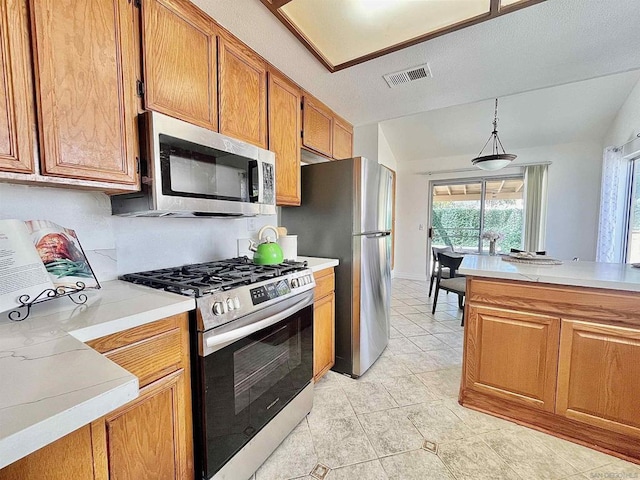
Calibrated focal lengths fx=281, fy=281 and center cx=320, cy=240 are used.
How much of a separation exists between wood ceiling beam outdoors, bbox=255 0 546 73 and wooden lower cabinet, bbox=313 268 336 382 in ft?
4.53

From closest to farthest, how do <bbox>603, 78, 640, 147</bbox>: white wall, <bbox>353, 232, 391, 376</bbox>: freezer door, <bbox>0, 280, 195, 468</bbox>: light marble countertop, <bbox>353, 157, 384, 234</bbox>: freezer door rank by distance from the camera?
<bbox>0, 280, 195, 468</bbox>: light marble countertop → <bbox>353, 157, 384, 234</bbox>: freezer door → <bbox>353, 232, 391, 376</bbox>: freezer door → <bbox>603, 78, 640, 147</bbox>: white wall

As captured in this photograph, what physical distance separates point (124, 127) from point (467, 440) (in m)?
2.27

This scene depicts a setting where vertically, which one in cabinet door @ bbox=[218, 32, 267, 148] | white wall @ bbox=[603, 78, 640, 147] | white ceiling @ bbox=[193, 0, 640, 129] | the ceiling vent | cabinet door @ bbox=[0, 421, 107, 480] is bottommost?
cabinet door @ bbox=[0, 421, 107, 480]

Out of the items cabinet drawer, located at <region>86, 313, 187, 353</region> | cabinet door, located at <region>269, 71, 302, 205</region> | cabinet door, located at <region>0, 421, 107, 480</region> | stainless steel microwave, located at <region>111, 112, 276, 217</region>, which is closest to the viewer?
cabinet door, located at <region>0, 421, 107, 480</region>

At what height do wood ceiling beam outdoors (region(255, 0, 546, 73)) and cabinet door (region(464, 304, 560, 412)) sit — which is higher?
wood ceiling beam outdoors (region(255, 0, 546, 73))

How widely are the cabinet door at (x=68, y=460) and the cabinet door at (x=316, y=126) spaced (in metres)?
2.07

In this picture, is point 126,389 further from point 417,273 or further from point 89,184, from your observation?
point 417,273

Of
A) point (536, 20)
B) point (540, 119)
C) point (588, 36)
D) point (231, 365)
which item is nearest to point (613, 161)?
point (540, 119)

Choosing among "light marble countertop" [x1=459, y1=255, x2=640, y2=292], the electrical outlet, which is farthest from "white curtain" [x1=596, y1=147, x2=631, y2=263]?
the electrical outlet

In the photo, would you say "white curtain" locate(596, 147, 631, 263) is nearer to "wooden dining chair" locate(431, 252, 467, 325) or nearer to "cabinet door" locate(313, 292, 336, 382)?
"wooden dining chair" locate(431, 252, 467, 325)

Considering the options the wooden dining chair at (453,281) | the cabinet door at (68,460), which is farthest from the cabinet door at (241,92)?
the wooden dining chair at (453,281)

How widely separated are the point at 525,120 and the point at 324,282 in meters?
4.20

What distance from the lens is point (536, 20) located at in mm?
1459

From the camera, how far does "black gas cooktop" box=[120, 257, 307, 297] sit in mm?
1161
